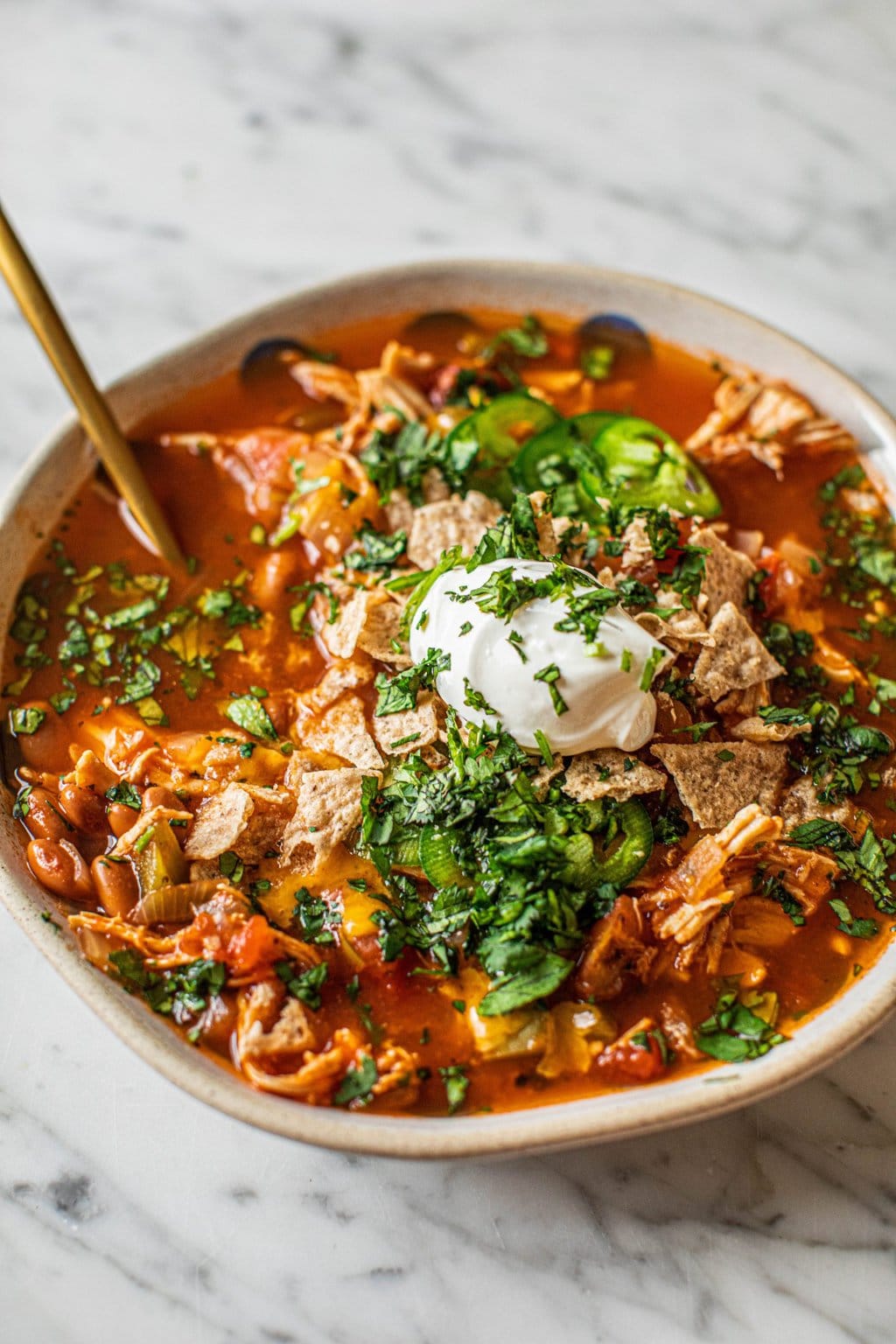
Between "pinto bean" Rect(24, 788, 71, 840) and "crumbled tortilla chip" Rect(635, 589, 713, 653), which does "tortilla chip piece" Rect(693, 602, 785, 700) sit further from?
"pinto bean" Rect(24, 788, 71, 840)

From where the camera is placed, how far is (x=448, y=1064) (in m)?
3.16

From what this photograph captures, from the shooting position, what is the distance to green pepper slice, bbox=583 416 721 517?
13.3ft

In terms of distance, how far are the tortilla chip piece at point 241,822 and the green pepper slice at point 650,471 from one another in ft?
4.69

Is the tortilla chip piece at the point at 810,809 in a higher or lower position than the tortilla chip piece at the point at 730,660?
lower

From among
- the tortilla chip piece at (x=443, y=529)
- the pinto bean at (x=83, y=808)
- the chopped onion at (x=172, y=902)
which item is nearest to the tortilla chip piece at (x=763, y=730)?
the tortilla chip piece at (x=443, y=529)

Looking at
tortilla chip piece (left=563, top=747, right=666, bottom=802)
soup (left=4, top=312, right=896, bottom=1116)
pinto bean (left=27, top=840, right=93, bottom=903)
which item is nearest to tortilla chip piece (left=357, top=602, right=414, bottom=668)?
soup (left=4, top=312, right=896, bottom=1116)

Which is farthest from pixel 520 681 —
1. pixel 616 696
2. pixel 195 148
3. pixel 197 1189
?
pixel 195 148

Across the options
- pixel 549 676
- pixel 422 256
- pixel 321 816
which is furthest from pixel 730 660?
pixel 422 256

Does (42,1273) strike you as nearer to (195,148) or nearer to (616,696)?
(616,696)

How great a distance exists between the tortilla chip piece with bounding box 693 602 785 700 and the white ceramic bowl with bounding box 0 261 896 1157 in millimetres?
808

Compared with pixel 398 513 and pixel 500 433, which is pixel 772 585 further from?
pixel 398 513

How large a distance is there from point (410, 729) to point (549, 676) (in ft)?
1.52

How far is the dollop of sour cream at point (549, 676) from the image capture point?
330 centimetres

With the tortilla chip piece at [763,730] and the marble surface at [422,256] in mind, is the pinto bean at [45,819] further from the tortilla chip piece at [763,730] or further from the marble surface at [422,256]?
the tortilla chip piece at [763,730]
